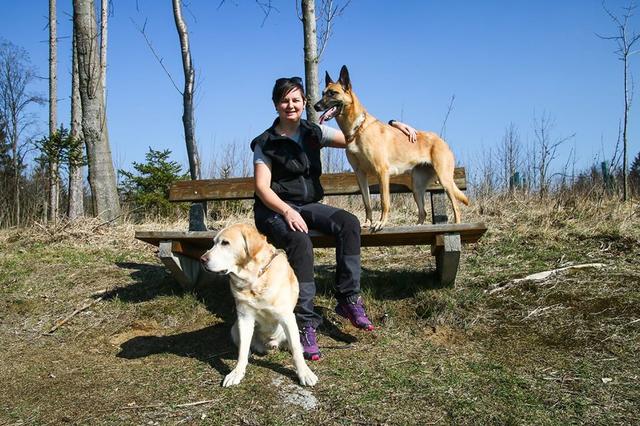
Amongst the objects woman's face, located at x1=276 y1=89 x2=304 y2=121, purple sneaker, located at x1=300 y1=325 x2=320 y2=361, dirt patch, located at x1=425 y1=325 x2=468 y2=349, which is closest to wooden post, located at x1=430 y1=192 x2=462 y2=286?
dirt patch, located at x1=425 y1=325 x2=468 y2=349

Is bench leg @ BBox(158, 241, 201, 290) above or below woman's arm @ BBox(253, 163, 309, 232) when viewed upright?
below

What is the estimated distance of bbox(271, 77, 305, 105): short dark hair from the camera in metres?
3.54

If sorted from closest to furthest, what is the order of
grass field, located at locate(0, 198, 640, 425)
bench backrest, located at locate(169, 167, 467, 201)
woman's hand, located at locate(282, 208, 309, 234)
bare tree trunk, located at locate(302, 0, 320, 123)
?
grass field, located at locate(0, 198, 640, 425), woman's hand, located at locate(282, 208, 309, 234), bench backrest, located at locate(169, 167, 467, 201), bare tree trunk, located at locate(302, 0, 320, 123)

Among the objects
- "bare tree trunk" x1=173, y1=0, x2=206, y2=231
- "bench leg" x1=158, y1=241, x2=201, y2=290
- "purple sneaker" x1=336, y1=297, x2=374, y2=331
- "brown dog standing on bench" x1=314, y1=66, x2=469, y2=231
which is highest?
"bare tree trunk" x1=173, y1=0, x2=206, y2=231

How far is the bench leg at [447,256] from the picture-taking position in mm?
3518

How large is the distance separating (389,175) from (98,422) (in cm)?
279

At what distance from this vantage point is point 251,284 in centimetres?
308

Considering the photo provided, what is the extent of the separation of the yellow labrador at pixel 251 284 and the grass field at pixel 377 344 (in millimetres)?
187

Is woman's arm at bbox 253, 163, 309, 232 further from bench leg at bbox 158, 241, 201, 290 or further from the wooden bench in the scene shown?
bench leg at bbox 158, 241, 201, 290

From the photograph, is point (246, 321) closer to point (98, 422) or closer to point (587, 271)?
point (98, 422)

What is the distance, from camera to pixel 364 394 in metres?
2.71

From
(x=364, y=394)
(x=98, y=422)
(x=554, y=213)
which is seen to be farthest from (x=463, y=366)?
(x=554, y=213)

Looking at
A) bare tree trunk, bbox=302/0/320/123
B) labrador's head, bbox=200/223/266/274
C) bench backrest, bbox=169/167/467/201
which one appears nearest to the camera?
labrador's head, bbox=200/223/266/274

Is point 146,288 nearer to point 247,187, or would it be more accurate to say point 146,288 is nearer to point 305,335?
point 247,187
